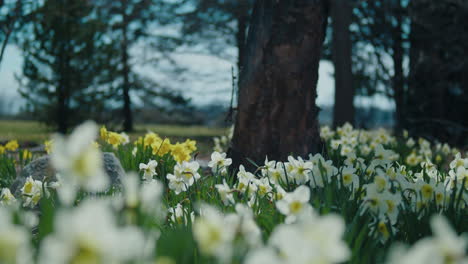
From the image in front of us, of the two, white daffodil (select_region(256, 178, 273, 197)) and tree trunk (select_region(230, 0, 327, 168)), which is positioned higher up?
tree trunk (select_region(230, 0, 327, 168))

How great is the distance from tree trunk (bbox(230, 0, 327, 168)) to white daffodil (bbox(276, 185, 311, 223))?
2473 millimetres

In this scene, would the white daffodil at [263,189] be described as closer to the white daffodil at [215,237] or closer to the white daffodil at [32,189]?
the white daffodil at [32,189]

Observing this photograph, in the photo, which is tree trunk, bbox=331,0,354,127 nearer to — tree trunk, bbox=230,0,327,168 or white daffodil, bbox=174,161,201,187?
tree trunk, bbox=230,0,327,168

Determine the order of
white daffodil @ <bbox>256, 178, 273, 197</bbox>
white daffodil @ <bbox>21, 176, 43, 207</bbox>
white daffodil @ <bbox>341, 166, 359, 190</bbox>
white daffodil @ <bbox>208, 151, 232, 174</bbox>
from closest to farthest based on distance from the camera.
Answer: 1. white daffodil @ <bbox>341, 166, 359, 190</bbox>
2. white daffodil @ <bbox>256, 178, 273, 197</bbox>
3. white daffodil @ <bbox>21, 176, 43, 207</bbox>
4. white daffodil @ <bbox>208, 151, 232, 174</bbox>

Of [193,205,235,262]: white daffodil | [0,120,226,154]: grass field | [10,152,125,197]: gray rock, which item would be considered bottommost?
[0,120,226,154]: grass field

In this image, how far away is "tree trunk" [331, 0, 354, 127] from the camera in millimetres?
7895

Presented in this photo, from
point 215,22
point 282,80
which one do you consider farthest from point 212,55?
point 282,80

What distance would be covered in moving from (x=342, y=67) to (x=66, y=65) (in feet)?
26.9

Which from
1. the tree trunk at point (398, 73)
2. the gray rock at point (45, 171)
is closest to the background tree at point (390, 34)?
the tree trunk at point (398, 73)

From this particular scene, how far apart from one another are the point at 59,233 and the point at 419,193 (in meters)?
1.68

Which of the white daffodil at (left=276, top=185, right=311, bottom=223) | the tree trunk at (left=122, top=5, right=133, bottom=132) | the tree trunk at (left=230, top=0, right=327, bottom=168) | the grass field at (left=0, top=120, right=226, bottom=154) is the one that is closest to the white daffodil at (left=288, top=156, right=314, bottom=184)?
the white daffodil at (left=276, top=185, right=311, bottom=223)

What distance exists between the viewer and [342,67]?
25.9ft

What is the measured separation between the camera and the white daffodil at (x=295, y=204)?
56.5 inches

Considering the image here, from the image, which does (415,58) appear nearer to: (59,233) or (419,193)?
(419,193)
